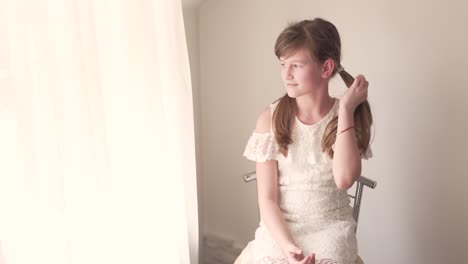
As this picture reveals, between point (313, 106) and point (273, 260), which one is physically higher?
point (313, 106)

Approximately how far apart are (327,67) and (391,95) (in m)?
0.47

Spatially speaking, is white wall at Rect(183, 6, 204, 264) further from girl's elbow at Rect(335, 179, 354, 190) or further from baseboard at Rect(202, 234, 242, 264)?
girl's elbow at Rect(335, 179, 354, 190)

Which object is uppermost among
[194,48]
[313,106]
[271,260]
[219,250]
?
[194,48]

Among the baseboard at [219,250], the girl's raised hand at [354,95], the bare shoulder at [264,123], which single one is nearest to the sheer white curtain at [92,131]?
the bare shoulder at [264,123]

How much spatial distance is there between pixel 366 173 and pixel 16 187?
1161 mm

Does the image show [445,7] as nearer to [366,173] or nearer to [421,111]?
[421,111]

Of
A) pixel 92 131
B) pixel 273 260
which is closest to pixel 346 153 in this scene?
pixel 273 260

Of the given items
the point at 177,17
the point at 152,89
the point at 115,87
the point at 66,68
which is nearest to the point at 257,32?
the point at 177,17

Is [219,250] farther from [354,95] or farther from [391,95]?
[354,95]

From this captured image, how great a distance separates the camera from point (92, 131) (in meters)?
0.80

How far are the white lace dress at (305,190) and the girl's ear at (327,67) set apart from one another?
13 cm

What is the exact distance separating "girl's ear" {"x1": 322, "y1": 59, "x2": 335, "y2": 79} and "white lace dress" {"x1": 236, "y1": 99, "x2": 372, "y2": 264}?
0.13m

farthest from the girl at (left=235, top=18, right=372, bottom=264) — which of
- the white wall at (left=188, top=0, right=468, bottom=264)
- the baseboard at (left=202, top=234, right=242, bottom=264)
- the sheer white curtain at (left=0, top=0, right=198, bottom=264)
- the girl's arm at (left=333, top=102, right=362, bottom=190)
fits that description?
the baseboard at (left=202, top=234, right=242, bottom=264)

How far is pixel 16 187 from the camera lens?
68 centimetres
